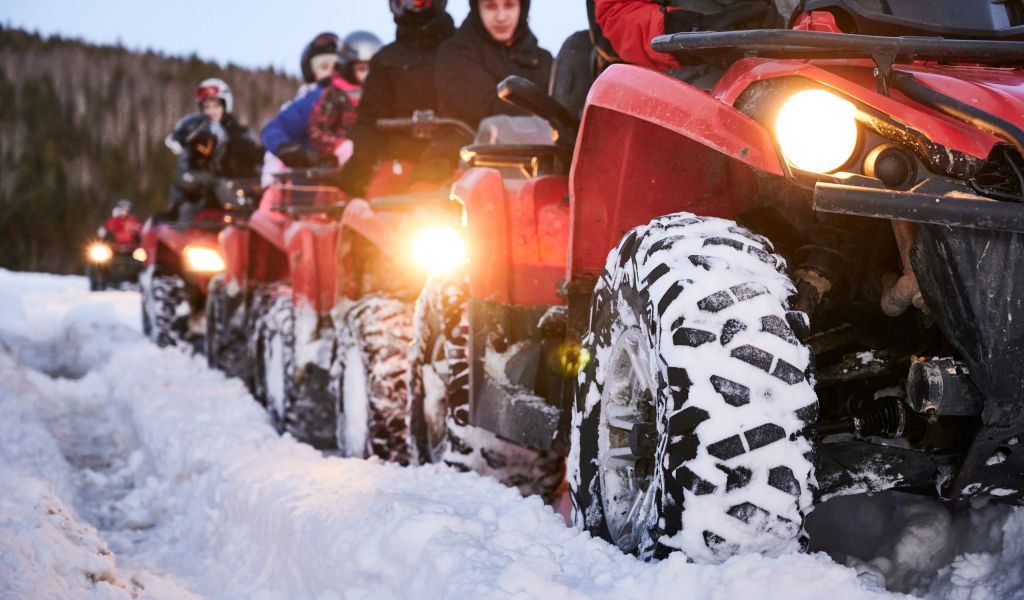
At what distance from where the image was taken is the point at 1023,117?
224 centimetres

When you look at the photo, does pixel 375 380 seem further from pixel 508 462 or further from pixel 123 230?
pixel 123 230

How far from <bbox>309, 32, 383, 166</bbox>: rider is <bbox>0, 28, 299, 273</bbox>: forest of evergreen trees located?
33372mm

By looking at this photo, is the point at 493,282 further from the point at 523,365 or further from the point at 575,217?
the point at 575,217

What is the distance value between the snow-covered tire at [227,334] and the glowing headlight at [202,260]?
1.69 metres

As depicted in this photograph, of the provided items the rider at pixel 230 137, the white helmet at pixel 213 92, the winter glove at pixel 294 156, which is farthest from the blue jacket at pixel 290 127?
the white helmet at pixel 213 92

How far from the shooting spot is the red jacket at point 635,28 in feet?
11.4

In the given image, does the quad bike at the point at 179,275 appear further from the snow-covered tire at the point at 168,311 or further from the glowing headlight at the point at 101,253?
the glowing headlight at the point at 101,253

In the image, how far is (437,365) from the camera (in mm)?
4719

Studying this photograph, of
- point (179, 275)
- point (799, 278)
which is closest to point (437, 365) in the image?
point (799, 278)

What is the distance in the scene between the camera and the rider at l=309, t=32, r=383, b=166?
9.24m

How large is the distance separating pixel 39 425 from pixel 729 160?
426 cm

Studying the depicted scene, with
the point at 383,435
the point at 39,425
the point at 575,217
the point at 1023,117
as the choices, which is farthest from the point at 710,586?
the point at 39,425

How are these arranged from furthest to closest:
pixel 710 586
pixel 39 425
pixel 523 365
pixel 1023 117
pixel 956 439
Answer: pixel 39 425, pixel 523 365, pixel 956 439, pixel 1023 117, pixel 710 586

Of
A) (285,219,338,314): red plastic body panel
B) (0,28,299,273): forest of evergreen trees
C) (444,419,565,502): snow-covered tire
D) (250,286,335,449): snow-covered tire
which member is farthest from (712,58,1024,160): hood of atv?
(0,28,299,273): forest of evergreen trees
